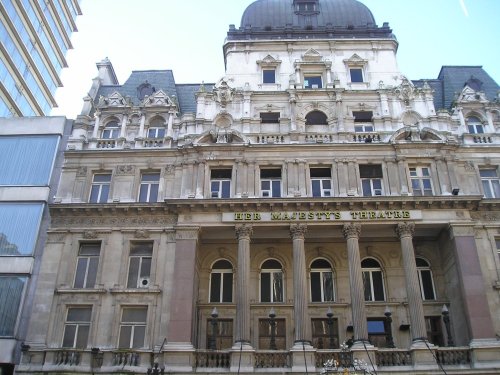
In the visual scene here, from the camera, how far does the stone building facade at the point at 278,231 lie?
1184 inches

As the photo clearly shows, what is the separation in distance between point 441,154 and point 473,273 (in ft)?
28.0

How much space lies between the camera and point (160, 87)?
4212cm

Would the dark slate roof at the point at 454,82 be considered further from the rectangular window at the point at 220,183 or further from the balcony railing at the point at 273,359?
the balcony railing at the point at 273,359

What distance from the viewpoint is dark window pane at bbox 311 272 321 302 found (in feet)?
111

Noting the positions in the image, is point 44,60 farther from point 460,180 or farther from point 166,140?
point 460,180

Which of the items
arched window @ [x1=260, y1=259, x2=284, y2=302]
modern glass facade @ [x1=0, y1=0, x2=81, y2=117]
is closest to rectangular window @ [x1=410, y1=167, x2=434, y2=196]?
arched window @ [x1=260, y1=259, x2=284, y2=302]

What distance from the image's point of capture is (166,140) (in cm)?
3716

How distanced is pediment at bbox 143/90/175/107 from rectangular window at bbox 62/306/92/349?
15.3 metres

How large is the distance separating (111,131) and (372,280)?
829 inches

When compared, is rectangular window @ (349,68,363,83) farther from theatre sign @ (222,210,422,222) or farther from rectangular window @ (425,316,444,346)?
rectangular window @ (425,316,444,346)

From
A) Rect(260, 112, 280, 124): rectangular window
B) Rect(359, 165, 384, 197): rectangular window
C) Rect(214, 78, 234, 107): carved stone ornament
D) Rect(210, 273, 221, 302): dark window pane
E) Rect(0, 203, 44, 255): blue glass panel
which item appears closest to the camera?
Rect(0, 203, 44, 255): blue glass panel

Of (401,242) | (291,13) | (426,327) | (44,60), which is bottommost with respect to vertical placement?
(426,327)

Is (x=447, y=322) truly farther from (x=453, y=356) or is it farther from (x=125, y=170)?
(x=125, y=170)

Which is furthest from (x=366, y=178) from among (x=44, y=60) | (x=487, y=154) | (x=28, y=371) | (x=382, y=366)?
(x=44, y=60)
